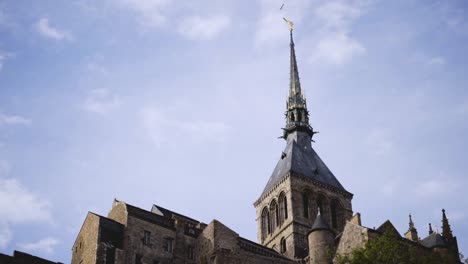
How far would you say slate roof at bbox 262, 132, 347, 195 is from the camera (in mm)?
77188

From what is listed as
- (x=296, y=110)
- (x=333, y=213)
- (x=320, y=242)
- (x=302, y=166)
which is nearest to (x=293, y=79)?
(x=296, y=110)

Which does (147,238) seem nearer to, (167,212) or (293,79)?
(167,212)

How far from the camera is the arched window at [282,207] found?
73.8m

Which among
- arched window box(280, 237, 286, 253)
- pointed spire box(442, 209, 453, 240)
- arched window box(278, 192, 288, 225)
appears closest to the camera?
pointed spire box(442, 209, 453, 240)

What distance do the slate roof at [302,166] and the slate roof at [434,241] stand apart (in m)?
22.7

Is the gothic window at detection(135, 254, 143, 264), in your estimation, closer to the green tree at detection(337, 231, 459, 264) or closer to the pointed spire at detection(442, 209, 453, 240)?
the green tree at detection(337, 231, 459, 264)

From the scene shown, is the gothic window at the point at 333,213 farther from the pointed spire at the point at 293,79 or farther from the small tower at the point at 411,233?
the pointed spire at the point at 293,79

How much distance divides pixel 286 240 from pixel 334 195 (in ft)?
28.1

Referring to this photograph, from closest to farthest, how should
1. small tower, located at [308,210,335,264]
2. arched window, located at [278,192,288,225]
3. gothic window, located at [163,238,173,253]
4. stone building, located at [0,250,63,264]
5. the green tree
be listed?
the green tree, stone building, located at [0,250,63,264], small tower, located at [308,210,335,264], gothic window, located at [163,238,173,253], arched window, located at [278,192,288,225]

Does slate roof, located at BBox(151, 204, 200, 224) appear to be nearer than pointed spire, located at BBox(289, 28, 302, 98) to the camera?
Yes

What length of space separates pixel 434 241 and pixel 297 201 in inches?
861

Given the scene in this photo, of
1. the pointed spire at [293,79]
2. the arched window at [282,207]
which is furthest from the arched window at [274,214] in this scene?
the pointed spire at [293,79]

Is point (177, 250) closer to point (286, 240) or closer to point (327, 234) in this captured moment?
point (327, 234)

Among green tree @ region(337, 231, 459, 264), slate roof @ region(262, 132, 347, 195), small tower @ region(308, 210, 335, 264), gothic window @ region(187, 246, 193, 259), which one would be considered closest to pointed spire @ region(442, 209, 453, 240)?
small tower @ region(308, 210, 335, 264)
